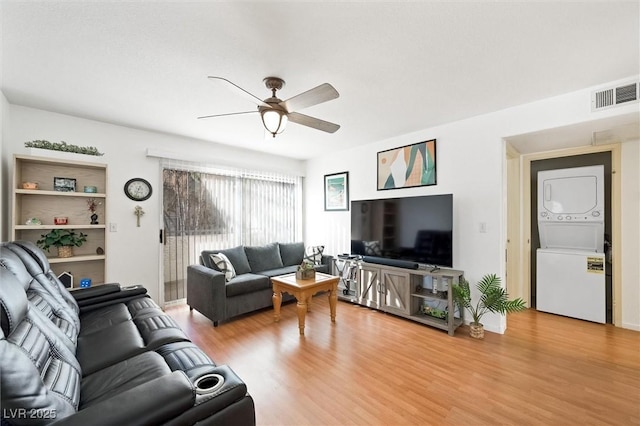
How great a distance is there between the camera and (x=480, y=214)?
3.10m

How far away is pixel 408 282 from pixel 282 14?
2980 mm

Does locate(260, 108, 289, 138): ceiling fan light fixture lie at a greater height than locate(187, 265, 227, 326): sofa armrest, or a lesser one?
greater

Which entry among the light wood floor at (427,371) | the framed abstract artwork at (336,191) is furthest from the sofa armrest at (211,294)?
the framed abstract artwork at (336,191)

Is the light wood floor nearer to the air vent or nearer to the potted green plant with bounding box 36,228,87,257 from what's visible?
the potted green plant with bounding box 36,228,87,257

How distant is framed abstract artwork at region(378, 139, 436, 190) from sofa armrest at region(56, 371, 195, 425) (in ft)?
11.2

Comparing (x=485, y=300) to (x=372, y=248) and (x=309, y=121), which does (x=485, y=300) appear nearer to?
→ (x=372, y=248)

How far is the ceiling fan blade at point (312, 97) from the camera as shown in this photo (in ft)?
5.98

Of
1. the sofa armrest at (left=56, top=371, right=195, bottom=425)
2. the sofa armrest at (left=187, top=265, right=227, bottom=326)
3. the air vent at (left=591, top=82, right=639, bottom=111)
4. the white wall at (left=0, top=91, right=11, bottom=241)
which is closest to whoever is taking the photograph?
the sofa armrest at (left=56, top=371, right=195, bottom=425)

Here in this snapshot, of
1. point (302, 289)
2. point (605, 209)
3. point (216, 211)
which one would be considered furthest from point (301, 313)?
point (605, 209)

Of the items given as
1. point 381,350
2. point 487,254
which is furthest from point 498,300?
point 381,350

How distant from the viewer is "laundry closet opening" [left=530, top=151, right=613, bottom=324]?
3.14 m

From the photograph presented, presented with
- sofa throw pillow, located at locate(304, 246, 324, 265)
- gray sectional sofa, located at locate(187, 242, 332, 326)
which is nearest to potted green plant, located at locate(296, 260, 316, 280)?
gray sectional sofa, located at locate(187, 242, 332, 326)

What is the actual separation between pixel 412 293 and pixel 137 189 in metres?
3.88

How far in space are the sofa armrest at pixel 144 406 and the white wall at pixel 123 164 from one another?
3038 mm
